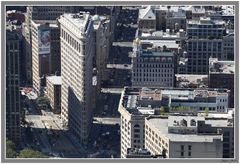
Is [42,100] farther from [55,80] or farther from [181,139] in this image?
[181,139]

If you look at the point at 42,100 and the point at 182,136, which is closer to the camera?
the point at 182,136

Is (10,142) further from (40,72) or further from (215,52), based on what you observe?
(215,52)

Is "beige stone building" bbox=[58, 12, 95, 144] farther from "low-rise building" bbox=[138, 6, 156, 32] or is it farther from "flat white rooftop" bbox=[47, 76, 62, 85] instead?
"low-rise building" bbox=[138, 6, 156, 32]

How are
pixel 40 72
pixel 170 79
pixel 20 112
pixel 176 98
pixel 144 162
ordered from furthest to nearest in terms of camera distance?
pixel 40 72, pixel 170 79, pixel 20 112, pixel 176 98, pixel 144 162

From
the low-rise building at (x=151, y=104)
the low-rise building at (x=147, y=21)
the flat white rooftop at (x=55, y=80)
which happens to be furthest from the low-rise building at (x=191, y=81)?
the low-rise building at (x=147, y=21)

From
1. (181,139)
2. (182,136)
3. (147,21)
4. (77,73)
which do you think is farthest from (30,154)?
(147,21)

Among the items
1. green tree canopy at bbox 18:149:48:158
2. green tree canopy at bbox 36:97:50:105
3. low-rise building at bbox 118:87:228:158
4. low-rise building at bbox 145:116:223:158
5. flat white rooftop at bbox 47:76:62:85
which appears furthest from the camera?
green tree canopy at bbox 36:97:50:105

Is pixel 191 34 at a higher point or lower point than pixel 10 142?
higher

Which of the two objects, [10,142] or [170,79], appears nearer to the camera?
[10,142]

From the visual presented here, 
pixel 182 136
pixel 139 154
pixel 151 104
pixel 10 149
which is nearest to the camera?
pixel 139 154

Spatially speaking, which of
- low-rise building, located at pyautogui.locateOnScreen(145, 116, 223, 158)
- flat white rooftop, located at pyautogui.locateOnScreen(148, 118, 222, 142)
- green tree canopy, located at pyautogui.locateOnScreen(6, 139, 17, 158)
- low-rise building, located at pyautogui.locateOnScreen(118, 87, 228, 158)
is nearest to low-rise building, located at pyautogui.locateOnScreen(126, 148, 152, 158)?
low-rise building, located at pyautogui.locateOnScreen(145, 116, 223, 158)

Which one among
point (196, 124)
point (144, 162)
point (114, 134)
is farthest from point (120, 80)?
point (144, 162)
